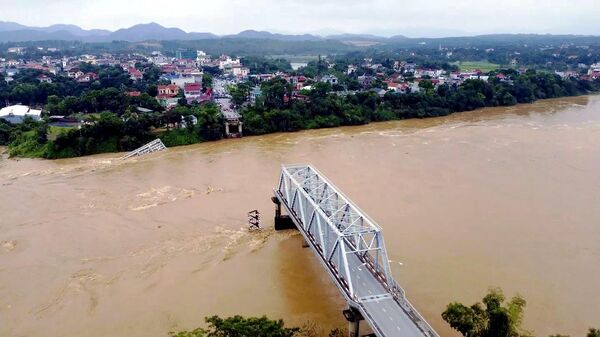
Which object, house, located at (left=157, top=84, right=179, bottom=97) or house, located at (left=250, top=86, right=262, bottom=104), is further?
house, located at (left=157, top=84, right=179, bottom=97)

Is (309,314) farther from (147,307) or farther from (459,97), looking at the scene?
(459,97)

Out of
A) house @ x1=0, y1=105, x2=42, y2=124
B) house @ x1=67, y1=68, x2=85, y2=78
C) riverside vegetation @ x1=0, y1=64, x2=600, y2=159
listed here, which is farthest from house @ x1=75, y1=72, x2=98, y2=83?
house @ x1=0, y1=105, x2=42, y2=124

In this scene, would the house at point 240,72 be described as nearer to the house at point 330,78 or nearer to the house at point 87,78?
the house at point 330,78

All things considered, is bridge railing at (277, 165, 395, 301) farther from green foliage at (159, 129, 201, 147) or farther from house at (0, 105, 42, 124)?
house at (0, 105, 42, 124)

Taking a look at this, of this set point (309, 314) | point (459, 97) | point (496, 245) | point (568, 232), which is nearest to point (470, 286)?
point (496, 245)

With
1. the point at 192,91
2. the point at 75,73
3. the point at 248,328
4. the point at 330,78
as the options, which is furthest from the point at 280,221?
the point at 75,73

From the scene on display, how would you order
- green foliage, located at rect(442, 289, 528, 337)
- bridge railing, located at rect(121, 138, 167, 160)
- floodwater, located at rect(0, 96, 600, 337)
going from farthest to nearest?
bridge railing, located at rect(121, 138, 167, 160) < floodwater, located at rect(0, 96, 600, 337) < green foliage, located at rect(442, 289, 528, 337)
